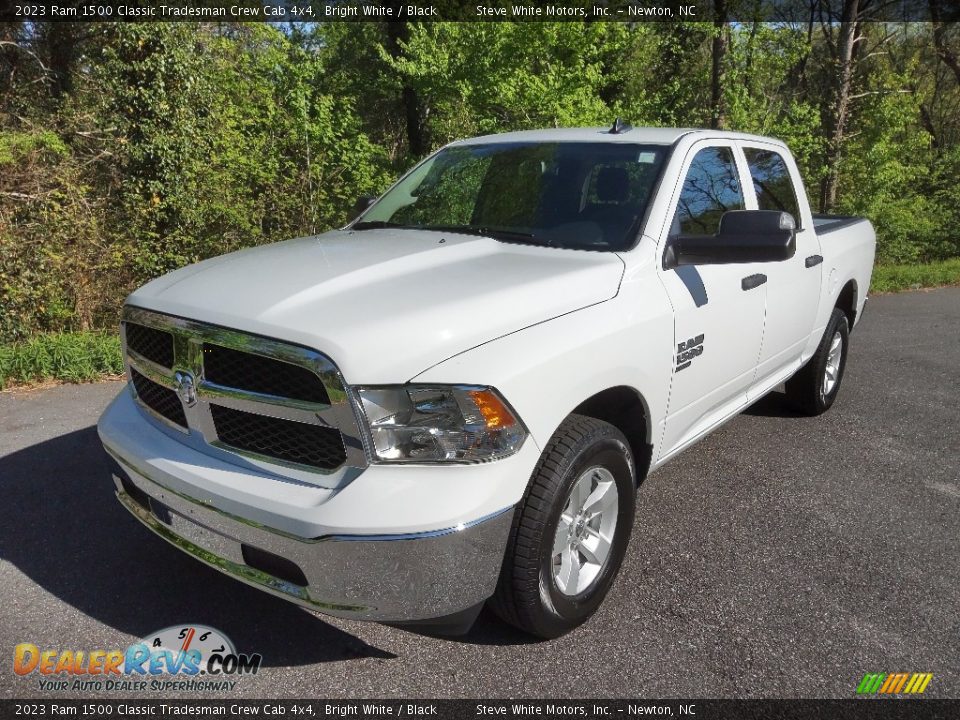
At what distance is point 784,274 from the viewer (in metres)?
4.09

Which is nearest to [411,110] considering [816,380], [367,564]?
[816,380]

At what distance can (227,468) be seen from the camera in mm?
2373

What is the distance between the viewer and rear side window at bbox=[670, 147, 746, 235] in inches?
133

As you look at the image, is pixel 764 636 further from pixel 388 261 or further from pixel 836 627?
pixel 388 261

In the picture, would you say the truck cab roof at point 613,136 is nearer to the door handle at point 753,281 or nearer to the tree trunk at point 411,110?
the door handle at point 753,281

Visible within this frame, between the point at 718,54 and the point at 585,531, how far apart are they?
48.6 ft

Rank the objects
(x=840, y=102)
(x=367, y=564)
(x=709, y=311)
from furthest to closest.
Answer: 1. (x=840, y=102)
2. (x=709, y=311)
3. (x=367, y=564)

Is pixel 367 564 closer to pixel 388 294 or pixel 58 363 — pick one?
pixel 388 294

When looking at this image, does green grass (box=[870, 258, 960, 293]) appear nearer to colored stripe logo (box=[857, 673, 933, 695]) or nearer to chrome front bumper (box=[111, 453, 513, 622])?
colored stripe logo (box=[857, 673, 933, 695])

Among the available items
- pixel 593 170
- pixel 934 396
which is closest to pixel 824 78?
pixel 934 396

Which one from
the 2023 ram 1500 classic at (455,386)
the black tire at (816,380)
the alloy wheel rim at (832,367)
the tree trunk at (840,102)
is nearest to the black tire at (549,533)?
the 2023 ram 1500 classic at (455,386)

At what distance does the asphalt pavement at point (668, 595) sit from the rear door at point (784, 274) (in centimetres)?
67

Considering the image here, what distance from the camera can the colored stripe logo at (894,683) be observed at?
2.47m

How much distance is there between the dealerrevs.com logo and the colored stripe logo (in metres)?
2.11
